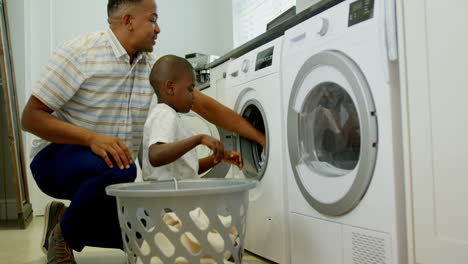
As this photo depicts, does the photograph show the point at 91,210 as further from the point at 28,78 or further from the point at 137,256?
the point at 28,78

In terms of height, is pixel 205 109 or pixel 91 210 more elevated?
pixel 205 109

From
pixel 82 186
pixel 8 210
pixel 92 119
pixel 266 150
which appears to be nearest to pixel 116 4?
pixel 92 119

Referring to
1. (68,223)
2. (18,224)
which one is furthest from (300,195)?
(18,224)

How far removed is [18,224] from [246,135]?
193cm

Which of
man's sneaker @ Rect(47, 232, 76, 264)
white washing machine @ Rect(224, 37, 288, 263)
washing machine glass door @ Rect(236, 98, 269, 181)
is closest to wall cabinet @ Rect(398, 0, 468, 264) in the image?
white washing machine @ Rect(224, 37, 288, 263)

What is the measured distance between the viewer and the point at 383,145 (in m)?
1.03

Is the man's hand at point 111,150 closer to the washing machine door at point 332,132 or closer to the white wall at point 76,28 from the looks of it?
the washing machine door at point 332,132

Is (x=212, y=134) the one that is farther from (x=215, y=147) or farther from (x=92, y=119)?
(x=215, y=147)

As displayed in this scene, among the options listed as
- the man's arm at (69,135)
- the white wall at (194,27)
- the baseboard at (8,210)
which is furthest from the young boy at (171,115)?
the white wall at (194,27)

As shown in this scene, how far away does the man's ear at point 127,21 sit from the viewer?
1.48 metres

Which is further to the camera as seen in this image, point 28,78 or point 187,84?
point 28,78

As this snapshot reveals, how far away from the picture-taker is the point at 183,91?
1.48 m

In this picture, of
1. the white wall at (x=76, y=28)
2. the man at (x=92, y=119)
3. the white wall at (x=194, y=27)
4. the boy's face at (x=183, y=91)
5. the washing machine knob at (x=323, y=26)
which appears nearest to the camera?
the washing machine knob at (x=323, y=26)

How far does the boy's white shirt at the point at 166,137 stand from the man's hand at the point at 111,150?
0.09m
